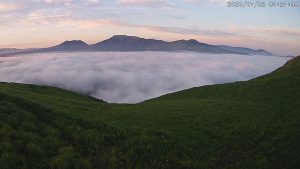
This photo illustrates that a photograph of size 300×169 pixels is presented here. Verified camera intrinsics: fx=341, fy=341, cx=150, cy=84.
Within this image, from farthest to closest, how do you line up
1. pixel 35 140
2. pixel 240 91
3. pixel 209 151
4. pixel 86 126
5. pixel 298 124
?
pixel 240 91 < pixel 298 124 < pixel 86 126 < pixel 209 151 < pixel 35 140

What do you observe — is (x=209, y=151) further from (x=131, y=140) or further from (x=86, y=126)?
(x=86, y=126)

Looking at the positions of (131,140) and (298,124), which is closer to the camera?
(131,140)

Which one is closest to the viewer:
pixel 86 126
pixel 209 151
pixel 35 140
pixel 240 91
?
pixel 35 140

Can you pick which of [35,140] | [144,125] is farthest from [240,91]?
[35,140]

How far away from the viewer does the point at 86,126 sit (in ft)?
95.8

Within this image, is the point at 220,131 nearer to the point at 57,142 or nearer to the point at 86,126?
the point at 86,126

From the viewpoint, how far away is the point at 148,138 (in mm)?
27344

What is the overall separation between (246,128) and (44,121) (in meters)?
18.3

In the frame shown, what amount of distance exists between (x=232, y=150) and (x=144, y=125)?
28.6 feet

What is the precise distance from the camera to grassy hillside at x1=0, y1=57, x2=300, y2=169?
23.5 m

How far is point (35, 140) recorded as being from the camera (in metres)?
24.4

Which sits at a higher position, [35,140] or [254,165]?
[35,140]

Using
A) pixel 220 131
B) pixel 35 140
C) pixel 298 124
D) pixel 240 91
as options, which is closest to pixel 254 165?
pixel 220 131

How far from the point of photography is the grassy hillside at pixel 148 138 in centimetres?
2347
